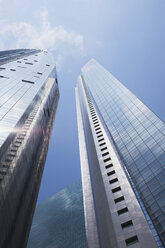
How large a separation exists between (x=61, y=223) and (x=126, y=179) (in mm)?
63955

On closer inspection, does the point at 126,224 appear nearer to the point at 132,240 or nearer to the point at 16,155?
the point at 132,240

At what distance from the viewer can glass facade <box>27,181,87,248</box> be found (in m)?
74.4

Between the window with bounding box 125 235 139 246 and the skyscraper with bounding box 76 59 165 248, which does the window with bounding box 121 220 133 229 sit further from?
the window with bounding box 125 235 139 246

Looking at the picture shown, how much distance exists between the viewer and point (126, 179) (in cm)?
3603

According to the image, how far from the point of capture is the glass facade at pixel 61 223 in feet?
244

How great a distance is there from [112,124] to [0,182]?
40.1 m

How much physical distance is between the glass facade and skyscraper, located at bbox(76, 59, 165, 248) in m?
27.1

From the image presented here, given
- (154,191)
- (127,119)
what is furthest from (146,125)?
(154,191)

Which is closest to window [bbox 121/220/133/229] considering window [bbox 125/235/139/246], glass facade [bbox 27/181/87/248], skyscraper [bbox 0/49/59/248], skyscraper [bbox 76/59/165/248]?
skyscraper [bbox 76/59/165/248]

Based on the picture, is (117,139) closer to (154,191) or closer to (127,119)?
(127,119)

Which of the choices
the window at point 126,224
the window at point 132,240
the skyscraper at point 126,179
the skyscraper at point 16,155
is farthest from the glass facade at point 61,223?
the window at point 132,240

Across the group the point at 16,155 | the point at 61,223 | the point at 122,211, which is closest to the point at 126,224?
the point at 122,211

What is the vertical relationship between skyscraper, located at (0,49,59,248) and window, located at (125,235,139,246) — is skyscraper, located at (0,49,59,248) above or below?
above

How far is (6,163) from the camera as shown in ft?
105
